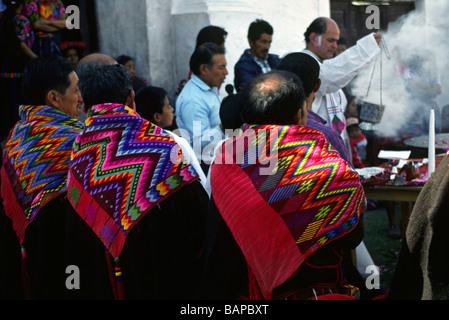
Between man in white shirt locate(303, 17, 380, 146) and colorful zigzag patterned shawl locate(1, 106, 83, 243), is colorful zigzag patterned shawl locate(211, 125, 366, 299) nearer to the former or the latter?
colorful zigzag patterned shawl locate(1, 106, 83, 243)

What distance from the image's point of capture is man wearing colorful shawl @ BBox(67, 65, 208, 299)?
2.74 m

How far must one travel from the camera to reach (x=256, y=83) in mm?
2588

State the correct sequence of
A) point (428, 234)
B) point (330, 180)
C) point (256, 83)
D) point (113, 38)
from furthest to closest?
point (113, 38) → point (256, 83) → point (330, 180) → point (428, 234)

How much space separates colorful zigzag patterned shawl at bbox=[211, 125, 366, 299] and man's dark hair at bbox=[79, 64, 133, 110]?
33.6 inches

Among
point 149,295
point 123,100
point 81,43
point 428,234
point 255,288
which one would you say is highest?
point 81,43

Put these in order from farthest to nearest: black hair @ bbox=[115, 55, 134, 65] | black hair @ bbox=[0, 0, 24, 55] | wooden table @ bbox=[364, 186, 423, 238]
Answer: black hair @ bbox=[115, 55, 134, 65], black hair @ bbox=[0, 0, 24, 55], wooden table @ bbox=[364, 186, 423, 238]

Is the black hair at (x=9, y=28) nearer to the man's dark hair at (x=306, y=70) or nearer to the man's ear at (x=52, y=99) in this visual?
the man's ear at (x=52, y=99)

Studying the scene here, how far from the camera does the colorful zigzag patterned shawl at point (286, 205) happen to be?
238 centimetres

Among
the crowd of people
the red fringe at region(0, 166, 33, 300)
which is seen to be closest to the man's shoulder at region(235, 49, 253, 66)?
the crowd of people

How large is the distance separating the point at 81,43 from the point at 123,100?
391 centimetres

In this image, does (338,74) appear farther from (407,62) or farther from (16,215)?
(407,62)

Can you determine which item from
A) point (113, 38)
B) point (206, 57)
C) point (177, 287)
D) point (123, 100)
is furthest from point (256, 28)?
point (177, 287)

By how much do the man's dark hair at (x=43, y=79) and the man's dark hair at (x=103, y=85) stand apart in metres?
0.42
